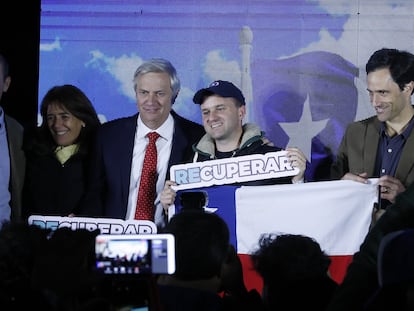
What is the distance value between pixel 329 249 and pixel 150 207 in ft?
4.61

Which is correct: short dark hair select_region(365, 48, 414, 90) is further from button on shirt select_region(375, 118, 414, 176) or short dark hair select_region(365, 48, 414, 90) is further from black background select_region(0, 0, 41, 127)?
black background select_region(0, 0, 41, 127)

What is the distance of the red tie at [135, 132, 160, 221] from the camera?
6602 mm

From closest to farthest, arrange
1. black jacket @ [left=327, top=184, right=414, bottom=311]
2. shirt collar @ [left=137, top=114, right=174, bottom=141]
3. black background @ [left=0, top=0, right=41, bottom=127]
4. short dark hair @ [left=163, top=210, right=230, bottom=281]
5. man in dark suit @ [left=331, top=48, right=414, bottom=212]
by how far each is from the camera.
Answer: black jacket @ [left=327, top=184, right=414, bottom=311]
short dark hair @ [left=163, top=210, right=230, bottom=281]
man in dark suit @ [left=331, top=48, right=414, bottom=212]
shirt collar @ [left=137, top=114, right=174, bottom=141]
black background @ [left=0, top=0, right=41, bottom=127]

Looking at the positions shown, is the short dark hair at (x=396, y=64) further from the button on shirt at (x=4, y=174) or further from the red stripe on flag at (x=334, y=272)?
the button on shirt at (x=4, y=174)

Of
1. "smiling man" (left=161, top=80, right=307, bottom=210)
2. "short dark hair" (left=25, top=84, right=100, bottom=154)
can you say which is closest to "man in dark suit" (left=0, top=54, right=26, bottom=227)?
"short dark hair" (left=25, top=84, right=100, bottom=154)

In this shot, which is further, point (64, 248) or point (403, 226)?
point (64, 248)

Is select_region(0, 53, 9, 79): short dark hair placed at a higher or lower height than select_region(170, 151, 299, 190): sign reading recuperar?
higher

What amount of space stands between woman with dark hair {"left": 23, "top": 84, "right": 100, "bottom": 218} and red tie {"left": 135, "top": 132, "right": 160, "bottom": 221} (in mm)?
436

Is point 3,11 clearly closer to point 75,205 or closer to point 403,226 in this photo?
point 75,205

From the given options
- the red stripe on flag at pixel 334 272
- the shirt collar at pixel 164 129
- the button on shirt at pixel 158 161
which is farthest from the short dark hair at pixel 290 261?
the shirt collar at pixel 164 129

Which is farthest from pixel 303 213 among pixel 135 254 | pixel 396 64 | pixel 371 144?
pixel 135 254

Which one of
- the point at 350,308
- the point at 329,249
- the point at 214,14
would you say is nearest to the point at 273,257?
the point at 350,308

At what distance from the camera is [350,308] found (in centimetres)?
304

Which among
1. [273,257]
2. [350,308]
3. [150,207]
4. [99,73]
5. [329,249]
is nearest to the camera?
[350,308]
